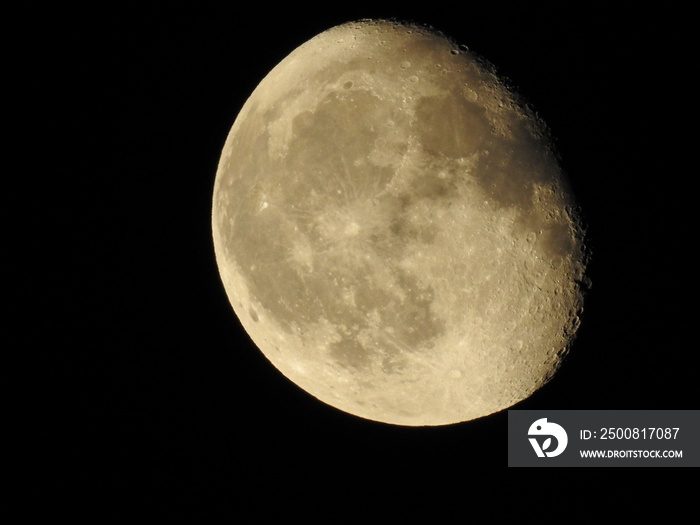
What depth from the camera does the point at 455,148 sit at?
11.5 ft

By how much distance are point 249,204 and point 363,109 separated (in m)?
1.15

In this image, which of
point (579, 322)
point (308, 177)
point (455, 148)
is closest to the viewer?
point (455, 148)

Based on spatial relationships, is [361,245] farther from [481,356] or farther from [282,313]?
[481,356]

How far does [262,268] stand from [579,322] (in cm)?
248

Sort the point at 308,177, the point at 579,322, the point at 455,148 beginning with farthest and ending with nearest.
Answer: the point at 579,322 → the point at 308,177 → the point at 455,148

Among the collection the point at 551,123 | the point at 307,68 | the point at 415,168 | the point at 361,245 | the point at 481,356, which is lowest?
the point at 481,356

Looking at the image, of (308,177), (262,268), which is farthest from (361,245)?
(262,268)

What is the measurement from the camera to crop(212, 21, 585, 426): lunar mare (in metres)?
3.54

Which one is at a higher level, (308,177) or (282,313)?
(308,177)

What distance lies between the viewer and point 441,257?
11.7 ft

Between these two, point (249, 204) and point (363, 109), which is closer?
point (363, 109)

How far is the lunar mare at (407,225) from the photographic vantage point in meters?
3.54

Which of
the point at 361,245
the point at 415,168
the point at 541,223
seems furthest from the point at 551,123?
the point at 361,245

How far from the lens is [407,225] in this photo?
140 inches
